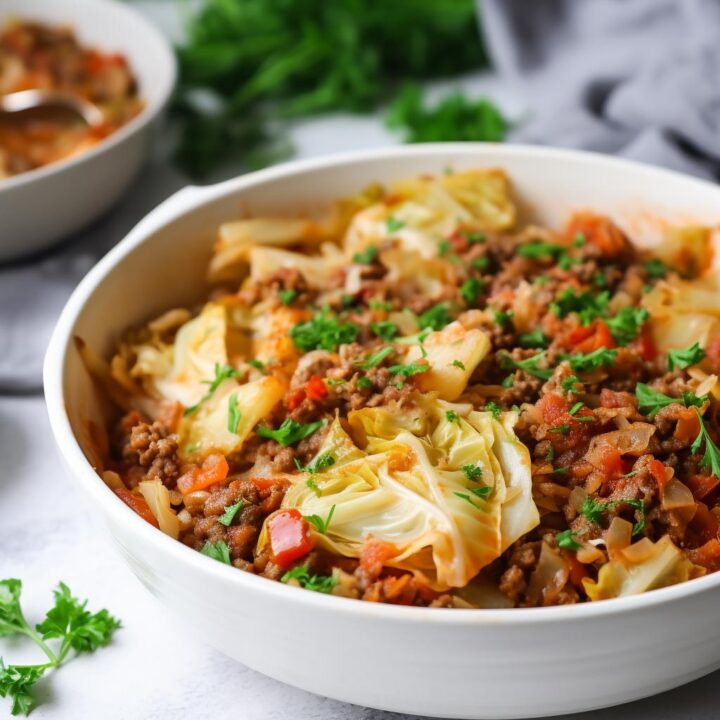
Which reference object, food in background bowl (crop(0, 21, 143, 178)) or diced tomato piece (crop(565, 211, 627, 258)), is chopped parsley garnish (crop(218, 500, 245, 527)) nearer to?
diced tomato piece (crop(565, 211, 627, 258))

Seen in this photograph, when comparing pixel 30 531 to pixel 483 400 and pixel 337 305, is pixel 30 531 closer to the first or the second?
pixel 337 305

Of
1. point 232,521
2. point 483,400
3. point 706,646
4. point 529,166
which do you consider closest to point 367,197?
point 529,166

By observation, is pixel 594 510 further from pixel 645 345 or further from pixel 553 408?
pixel 645 345

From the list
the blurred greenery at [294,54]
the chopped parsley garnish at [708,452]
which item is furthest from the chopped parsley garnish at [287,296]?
the blurred greenery at [294,54]

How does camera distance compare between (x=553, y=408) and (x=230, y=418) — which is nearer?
(x=553, y=408)

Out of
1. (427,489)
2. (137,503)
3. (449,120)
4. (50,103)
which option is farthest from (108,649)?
(50,103)

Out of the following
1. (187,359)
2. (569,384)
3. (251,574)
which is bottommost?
(187,359)
